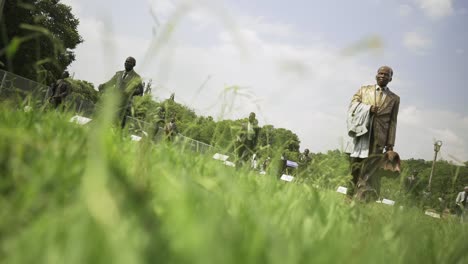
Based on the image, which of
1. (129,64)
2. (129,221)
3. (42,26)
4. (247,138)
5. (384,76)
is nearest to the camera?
(129,221)

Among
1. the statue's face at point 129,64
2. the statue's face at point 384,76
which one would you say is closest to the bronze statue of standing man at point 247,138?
the statue's face at point 384,76

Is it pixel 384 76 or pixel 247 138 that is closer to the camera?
pixel 384 76

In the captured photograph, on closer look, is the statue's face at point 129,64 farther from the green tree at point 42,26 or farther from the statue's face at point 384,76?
the green tree at point 42,26

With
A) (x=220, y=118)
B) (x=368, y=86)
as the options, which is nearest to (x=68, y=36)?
(x=368, y=86)

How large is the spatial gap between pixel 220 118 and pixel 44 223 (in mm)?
1625

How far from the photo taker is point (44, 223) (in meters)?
0.76

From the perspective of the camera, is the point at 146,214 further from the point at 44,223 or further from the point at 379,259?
the point at 379,259

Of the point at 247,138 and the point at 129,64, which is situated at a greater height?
the point at 129,64

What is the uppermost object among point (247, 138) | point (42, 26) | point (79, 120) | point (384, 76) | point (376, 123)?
point (42, 26)

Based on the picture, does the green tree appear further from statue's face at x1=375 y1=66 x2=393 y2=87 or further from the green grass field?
the green grass field

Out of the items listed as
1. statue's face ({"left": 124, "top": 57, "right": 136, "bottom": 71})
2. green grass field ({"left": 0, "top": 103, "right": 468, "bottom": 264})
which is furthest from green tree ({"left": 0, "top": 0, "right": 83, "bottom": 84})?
green grass field ({"left": 0, "top": 103, "right": 468, "bottom": 264})

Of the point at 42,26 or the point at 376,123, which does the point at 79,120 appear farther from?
the point at 42,26

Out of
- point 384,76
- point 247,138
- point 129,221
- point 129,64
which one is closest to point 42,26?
point 129,64

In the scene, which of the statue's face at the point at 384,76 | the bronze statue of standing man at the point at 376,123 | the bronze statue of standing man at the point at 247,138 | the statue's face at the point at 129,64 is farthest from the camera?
the statue's face at the point at 129,64
